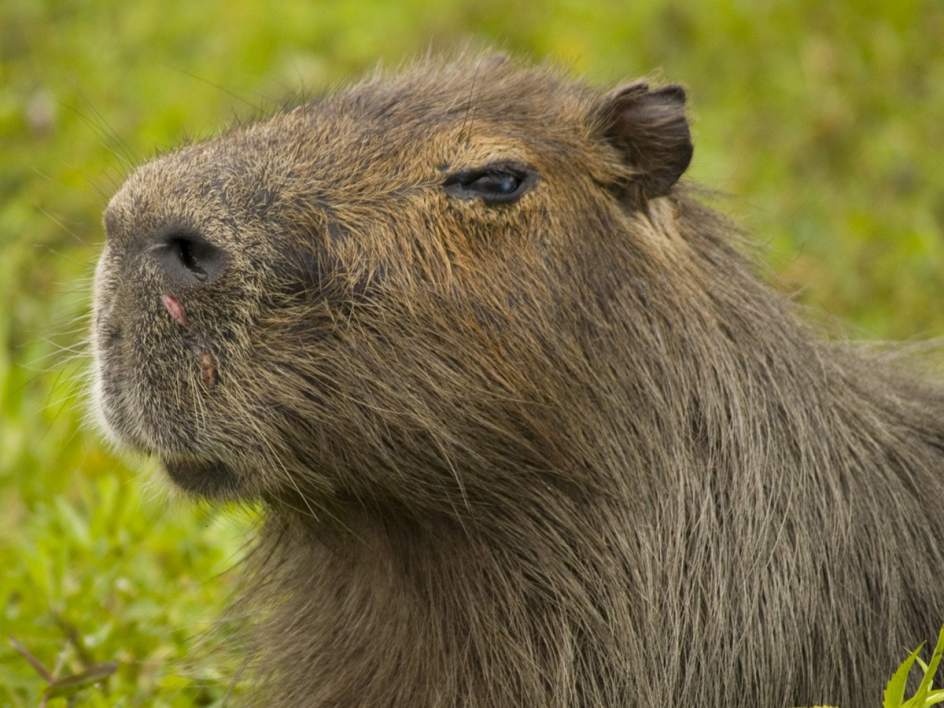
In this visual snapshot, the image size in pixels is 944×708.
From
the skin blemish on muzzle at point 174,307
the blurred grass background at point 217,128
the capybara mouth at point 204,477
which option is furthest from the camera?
the blurred grass background at point 217,128

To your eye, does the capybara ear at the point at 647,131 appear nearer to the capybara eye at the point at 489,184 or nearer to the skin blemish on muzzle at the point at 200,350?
the capybara eye at the point at 489,184

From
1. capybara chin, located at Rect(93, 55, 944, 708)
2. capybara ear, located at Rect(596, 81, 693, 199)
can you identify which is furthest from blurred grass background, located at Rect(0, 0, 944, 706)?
capybara ear, located at Rect(596, 81, 693, 199)

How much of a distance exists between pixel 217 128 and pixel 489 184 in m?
2.18

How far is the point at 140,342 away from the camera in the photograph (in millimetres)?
3268

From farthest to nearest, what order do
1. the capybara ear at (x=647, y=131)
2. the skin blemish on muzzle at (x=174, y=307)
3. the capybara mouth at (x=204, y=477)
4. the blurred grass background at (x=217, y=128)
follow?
the blurred grass background at (x=217, y=128) < the capybara ear at (x=647, y=131) < the capybara mouth at (x=204, y=477) < the skin blemish on muzzle at (x=174, y=307)

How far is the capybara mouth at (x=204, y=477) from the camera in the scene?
337 centimetres

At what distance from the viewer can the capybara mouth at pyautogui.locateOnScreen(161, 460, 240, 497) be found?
337cm

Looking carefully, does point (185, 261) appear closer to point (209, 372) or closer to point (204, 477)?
point (209, 372)

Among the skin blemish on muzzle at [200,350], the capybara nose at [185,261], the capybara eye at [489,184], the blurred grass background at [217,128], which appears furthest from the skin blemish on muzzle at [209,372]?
the blurred grass background at [217,128]

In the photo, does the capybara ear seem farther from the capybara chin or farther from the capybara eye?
the capybara eye

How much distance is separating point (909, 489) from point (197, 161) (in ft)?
5.63

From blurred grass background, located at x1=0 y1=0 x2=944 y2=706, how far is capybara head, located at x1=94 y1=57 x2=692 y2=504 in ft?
3.57

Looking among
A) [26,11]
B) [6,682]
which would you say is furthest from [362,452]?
[26,11]

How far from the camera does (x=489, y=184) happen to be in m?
3.43
